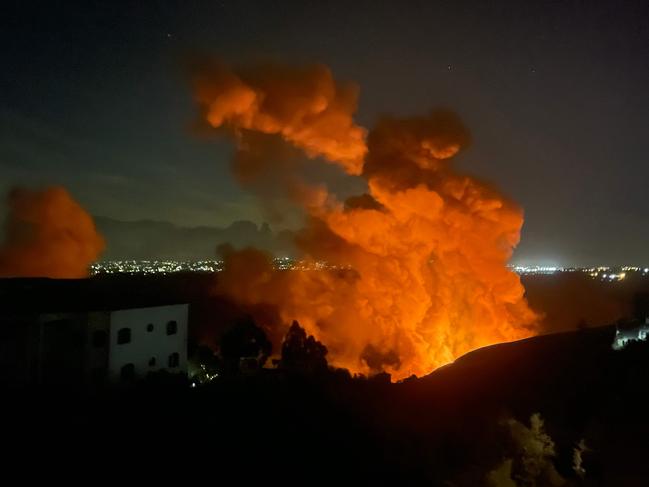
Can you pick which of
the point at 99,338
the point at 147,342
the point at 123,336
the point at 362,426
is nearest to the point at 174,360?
the point at 147,342

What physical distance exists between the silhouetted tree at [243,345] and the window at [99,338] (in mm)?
8304

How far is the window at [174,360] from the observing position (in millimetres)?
26553

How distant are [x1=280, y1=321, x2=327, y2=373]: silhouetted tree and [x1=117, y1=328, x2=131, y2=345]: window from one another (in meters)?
9.52

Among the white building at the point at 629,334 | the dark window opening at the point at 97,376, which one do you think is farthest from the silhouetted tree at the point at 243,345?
the white building at the point at 629,334

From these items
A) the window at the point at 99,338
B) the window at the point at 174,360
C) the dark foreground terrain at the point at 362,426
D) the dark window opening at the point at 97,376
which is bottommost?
the dark foreground terrain at the point at 362,426

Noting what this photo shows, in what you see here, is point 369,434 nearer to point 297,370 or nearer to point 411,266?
point 297,370

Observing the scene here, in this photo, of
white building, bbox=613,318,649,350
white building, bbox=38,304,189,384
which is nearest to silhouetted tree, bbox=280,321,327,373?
white building, bbox=38,304,189,384

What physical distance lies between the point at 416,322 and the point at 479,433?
18.3 metres

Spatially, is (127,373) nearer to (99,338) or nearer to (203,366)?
(99,338)

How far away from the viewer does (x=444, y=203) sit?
39781 millimetres

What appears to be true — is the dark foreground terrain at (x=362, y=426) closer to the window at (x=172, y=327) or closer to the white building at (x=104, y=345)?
the white building at (x=104, y=345)

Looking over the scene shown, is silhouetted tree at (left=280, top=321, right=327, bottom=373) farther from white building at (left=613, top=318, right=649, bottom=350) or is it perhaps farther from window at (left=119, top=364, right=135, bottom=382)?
white building at (left=613, top=318, right=649, bottom=350)

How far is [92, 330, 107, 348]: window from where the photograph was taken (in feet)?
75.2

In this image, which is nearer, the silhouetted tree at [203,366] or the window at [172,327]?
the window at [172,327]
